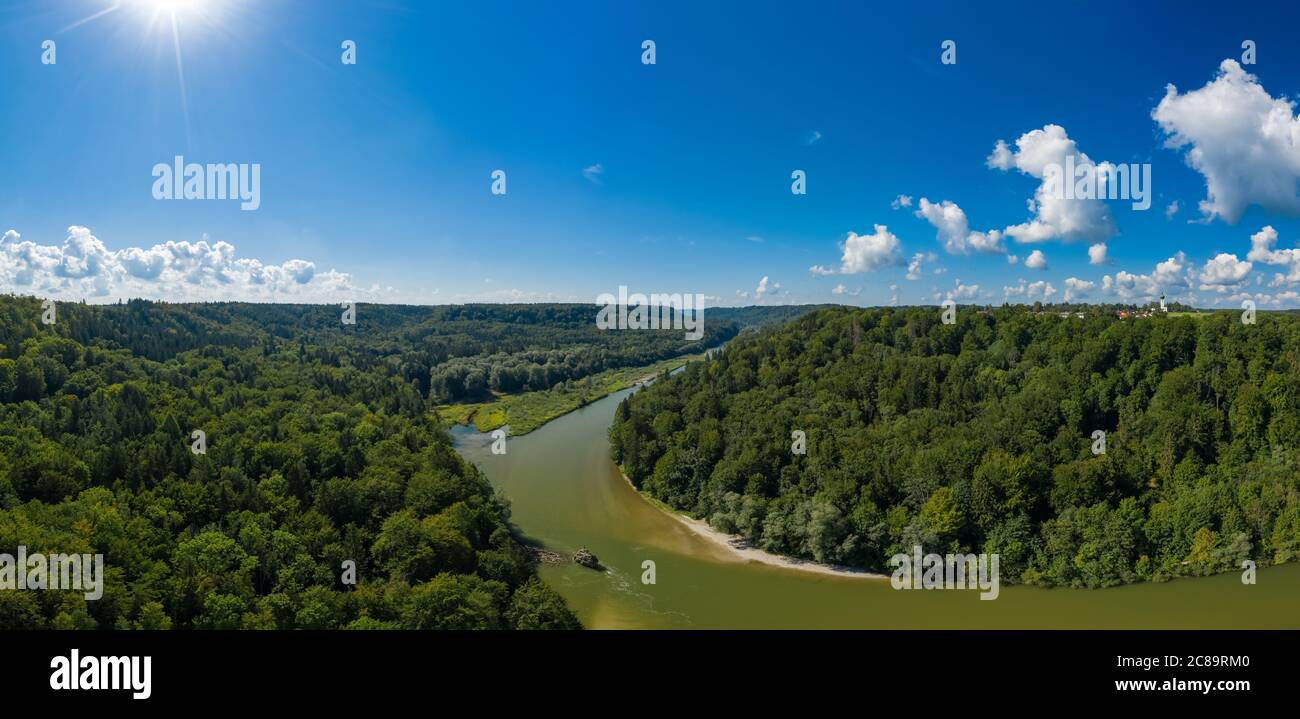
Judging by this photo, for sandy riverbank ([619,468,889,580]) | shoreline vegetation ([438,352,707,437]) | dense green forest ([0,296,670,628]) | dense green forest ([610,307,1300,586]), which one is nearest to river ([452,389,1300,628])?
sandy riverbank ([619,468,889,580])

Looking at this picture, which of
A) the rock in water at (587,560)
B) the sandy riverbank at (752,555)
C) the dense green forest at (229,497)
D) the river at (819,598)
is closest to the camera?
the dense green forest at (229,497)

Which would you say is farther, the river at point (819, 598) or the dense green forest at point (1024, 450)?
the dense green forest at point (1024, 450)

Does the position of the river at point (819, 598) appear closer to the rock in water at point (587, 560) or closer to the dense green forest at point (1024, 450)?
the rock in water at point (587, 560)

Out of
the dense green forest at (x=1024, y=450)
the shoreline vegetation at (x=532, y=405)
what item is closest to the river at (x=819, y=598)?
the dense green forest at (x=1024, y=450)

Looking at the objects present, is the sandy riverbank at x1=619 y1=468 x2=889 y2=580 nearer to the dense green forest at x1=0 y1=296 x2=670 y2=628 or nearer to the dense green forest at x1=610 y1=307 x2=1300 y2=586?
the dense green forest at x1=610 y1=307 x2=1300 y2=586

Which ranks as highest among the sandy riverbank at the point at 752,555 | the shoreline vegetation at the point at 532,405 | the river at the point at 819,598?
the shoreline vegetation at the point at 532,405
